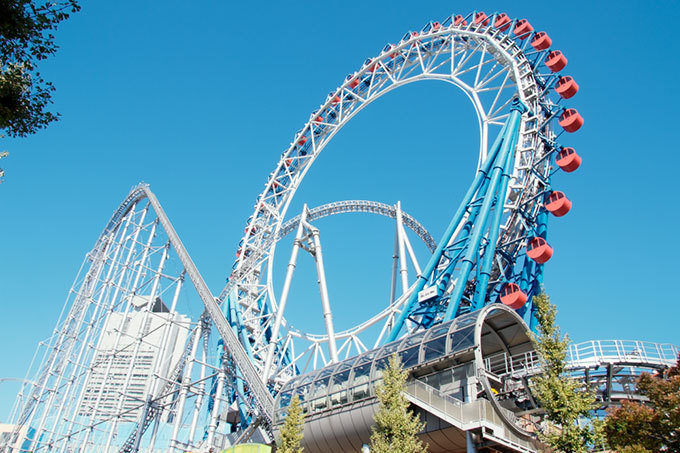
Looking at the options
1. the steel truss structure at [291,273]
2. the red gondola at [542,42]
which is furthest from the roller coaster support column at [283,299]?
the red gondola at [542,42]

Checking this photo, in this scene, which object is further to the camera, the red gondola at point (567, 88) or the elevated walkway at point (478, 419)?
the red gondola at point (567, 88)

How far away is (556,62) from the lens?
26734 mm

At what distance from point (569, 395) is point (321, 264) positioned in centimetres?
1698

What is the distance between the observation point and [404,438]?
1332 centimetres

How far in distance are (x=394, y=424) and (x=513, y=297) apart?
29.2ft

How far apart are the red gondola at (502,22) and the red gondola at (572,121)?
663cm

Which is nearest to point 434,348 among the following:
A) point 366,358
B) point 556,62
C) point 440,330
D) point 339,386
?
point 440,330

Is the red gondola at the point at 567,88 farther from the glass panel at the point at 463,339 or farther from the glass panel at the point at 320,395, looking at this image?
the glass panel at the point at 320,395

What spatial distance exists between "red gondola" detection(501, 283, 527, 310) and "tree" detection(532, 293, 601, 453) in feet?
22.8

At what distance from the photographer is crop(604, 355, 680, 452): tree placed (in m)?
13.0

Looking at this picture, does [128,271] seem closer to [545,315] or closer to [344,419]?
[344,419]

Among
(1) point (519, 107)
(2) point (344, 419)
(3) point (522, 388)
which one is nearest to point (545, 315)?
(3) point (522, 388)

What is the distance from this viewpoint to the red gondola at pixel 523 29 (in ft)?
92.0

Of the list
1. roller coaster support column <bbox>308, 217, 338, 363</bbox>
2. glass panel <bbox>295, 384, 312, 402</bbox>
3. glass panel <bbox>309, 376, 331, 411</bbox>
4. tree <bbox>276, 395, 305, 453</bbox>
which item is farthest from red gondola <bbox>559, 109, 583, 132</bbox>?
tree <bbox>276, 395, 305, 453</bbox>
